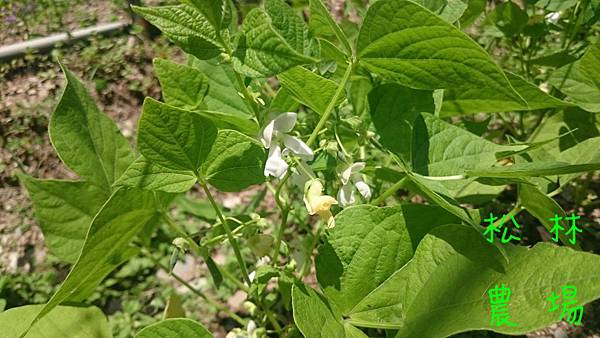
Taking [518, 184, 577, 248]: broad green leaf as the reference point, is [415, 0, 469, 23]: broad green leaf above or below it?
above

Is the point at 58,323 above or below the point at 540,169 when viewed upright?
below

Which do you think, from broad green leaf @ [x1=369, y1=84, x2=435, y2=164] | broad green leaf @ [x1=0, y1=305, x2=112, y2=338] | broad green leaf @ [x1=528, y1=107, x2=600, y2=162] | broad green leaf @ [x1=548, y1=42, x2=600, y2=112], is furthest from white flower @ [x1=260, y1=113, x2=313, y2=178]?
broad green leaf @ [x1=528, y1=107, x2=600, y2=162]

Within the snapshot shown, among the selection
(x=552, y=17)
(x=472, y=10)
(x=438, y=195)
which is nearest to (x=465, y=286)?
(x=438, y=195)

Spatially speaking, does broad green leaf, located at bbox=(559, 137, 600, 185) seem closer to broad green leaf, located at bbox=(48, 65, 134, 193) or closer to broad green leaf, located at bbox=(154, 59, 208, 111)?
broad green leaf, located at bbox=(154, 59, 208, 111)

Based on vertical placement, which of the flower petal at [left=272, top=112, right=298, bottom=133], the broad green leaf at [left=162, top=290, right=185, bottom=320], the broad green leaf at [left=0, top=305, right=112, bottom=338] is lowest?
the broad green leaf at [left=162, top=290, right=185, bottom=320]

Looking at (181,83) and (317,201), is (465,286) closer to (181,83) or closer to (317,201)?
(317,201)

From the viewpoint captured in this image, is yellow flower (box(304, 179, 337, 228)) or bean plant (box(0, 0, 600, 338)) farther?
yellow flower (box(304, 179, 337, 228))

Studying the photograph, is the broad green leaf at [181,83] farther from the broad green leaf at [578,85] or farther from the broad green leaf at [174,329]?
the broad green leaf at [578,85]
